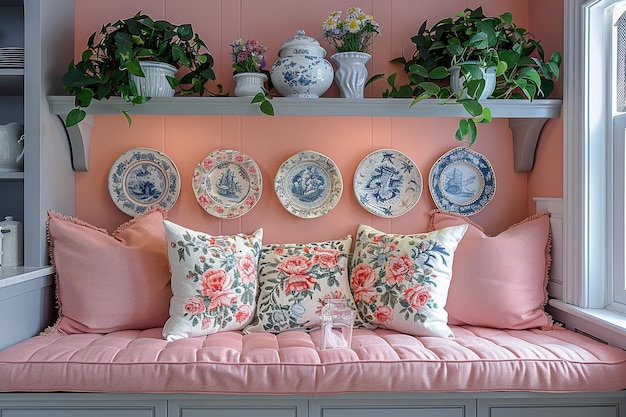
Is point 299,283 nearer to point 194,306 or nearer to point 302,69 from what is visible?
point 194,306

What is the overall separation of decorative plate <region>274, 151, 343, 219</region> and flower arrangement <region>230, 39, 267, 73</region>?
432mm

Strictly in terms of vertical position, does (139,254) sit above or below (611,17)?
below

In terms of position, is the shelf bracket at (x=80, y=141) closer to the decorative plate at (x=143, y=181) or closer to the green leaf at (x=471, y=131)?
the decorative plate at (x=143, y=181)

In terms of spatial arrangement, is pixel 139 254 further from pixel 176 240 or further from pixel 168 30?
pixel 168 30

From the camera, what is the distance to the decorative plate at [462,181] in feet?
8.09

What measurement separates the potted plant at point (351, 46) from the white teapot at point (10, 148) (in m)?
1.31

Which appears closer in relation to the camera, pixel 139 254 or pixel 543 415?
pixel 543 415

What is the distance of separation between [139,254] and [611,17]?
6.73ft

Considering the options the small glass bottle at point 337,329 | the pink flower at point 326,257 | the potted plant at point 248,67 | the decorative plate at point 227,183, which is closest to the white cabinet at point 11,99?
the decorative plate at point 227,183

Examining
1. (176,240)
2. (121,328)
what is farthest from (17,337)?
(176,240)

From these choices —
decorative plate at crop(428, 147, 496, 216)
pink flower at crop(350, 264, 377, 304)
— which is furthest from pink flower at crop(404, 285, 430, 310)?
decorative plate at crop(428, 147, 496, 216)

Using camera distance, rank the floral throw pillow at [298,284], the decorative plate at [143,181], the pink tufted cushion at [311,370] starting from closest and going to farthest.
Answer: the pink tufted cushion at [311,370] < the floral throw pillow at [298,284] < the decorative plate at [143,181]

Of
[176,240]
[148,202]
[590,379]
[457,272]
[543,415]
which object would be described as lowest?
[543,415]

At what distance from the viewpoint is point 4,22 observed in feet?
7.70
